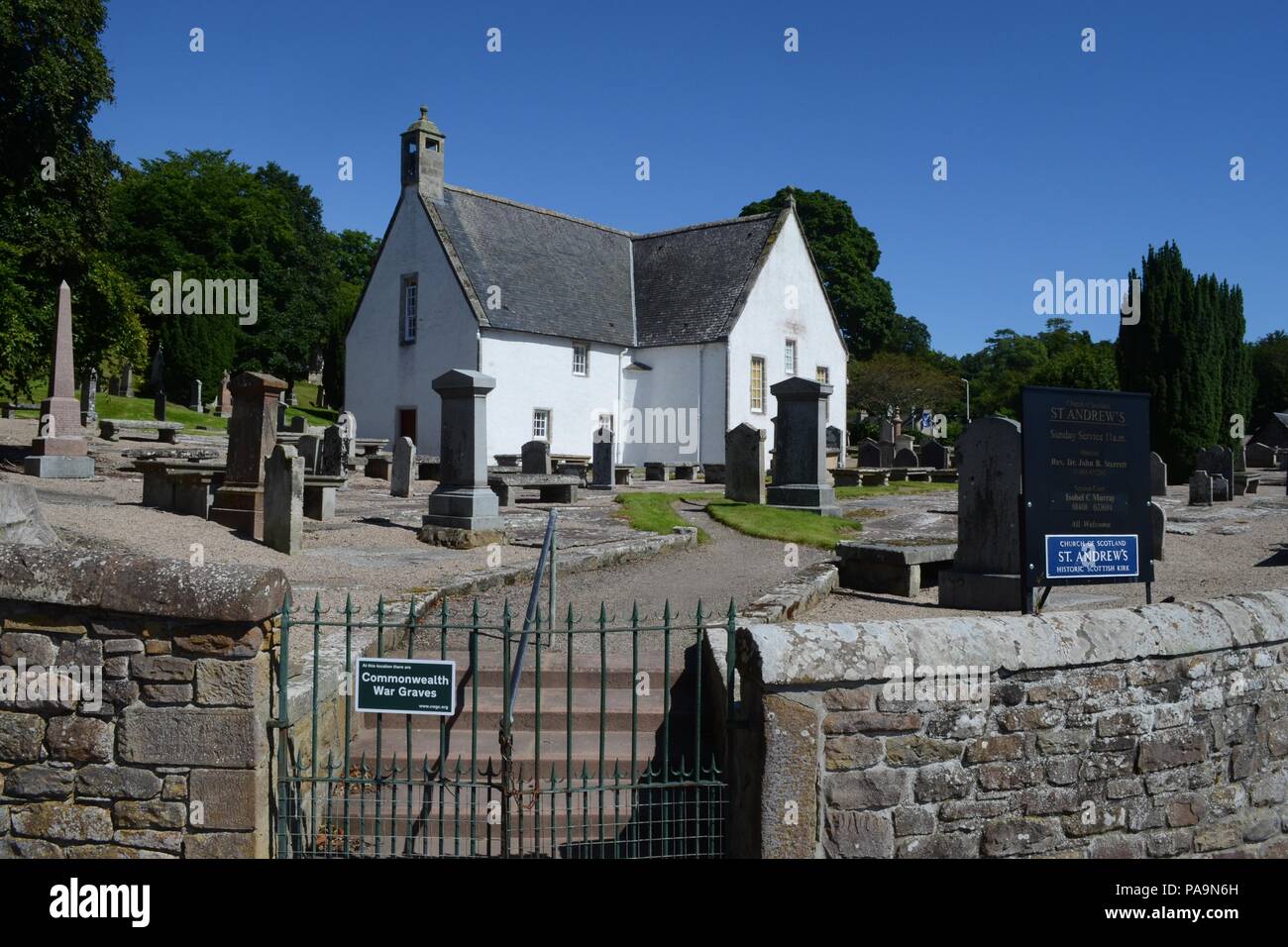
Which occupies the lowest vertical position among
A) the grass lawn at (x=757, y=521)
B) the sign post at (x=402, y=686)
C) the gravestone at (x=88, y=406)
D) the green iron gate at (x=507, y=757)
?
the green iron gate at (x=507, y=757)

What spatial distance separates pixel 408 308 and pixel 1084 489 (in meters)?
30.4


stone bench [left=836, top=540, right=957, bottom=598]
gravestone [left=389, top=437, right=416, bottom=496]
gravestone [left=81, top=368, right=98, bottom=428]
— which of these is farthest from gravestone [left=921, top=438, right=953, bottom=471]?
gravestone [left=81, top=368, right=98, bottom=428]

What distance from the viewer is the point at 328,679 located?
637 centimetres

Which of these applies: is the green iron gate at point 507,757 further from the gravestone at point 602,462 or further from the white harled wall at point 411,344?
the white harled wall at point 411,344

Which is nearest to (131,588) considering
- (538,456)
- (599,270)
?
(538,456)

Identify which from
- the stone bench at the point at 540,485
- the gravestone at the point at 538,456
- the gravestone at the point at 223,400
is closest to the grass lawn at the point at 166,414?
the gravestone at the point at 223,400

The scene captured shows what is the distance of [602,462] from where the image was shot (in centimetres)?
2483

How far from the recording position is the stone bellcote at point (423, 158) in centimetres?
3444

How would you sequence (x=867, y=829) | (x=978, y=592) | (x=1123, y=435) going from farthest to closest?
(x=978, y=592) < (x=1123, y=435) < (x=867, y=829)

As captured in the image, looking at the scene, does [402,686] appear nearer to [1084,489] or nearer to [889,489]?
[1084,489]

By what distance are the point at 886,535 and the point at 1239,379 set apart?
2855 centimetres

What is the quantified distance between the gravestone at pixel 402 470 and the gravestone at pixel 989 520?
13.8m
